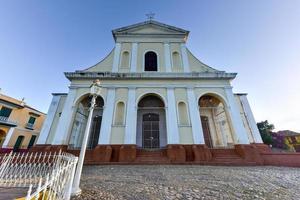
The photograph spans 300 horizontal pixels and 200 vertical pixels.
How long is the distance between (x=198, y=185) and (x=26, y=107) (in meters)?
23.2

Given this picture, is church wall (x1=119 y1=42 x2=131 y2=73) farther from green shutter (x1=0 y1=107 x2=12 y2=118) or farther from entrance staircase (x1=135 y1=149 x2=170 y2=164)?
green shutter (x1=0 y1=107 x2=12 y2=118)

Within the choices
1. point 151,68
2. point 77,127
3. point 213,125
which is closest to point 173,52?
point 151,68

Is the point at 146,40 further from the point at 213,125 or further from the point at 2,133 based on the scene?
the point at 2,133

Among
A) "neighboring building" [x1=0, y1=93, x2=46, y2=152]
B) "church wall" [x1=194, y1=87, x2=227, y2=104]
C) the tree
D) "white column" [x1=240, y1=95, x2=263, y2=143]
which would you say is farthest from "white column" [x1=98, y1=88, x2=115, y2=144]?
the tree

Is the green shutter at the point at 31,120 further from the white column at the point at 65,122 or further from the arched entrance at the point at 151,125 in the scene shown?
the arched entrance at the point at 151,125

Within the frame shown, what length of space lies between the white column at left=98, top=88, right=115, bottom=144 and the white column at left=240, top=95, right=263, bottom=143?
32.3 feet

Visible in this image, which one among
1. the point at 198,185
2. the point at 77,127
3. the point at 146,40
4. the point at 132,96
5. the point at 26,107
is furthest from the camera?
the point at 26,107

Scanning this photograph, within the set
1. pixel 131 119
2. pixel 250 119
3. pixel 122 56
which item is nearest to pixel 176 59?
pixel 122 56

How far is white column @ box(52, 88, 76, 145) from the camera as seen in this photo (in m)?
8.34

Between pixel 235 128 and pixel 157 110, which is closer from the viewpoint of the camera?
pixel 235 128

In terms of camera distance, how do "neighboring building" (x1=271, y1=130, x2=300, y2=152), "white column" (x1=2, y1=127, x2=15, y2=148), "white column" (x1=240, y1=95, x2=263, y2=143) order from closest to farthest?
"white column" (x1=240, y1=95, x2=263, y2=143)
"white column" (x1=2, y1=127, x2=15, y2=148)
"neighboring building" (x1=271, y1=130, x2=300, y2=152)

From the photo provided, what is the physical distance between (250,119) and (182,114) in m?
5.18

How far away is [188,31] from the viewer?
40.3 feet

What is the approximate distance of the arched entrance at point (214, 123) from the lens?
34.3 feet
